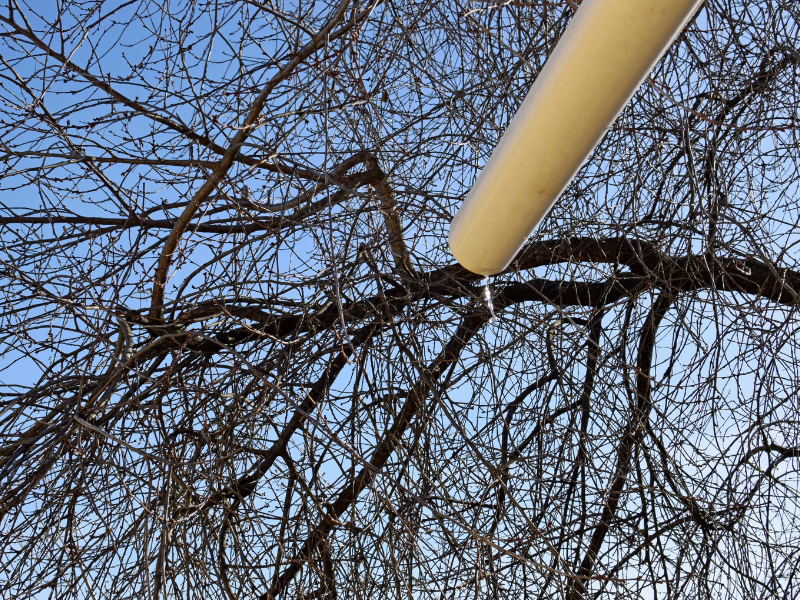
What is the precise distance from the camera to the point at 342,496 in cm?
335

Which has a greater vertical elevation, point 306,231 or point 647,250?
point 647,250

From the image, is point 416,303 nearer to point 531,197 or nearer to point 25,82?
point 25,82

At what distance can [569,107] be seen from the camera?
81 centimetres

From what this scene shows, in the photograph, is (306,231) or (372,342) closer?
(306,231)

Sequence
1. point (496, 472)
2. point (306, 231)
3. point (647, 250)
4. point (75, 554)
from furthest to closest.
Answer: point (647, 250), point (306, 231), point (75, 554), point (496, 472)

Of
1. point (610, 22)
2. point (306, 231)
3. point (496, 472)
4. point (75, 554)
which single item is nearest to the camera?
point (610, 22)

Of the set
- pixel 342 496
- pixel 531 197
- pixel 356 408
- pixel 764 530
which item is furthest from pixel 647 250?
pixel 531 197

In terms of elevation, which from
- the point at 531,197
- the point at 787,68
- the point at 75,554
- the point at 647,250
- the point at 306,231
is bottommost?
the point at 75,554

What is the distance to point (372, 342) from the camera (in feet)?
11.3

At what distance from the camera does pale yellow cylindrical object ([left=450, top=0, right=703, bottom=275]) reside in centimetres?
78

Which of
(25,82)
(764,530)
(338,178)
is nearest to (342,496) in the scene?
(338,178)

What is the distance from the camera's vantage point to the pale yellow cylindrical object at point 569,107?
0.78m

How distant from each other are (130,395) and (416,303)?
1287mm

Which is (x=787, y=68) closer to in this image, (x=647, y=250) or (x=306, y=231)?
(x=647, y=250)
